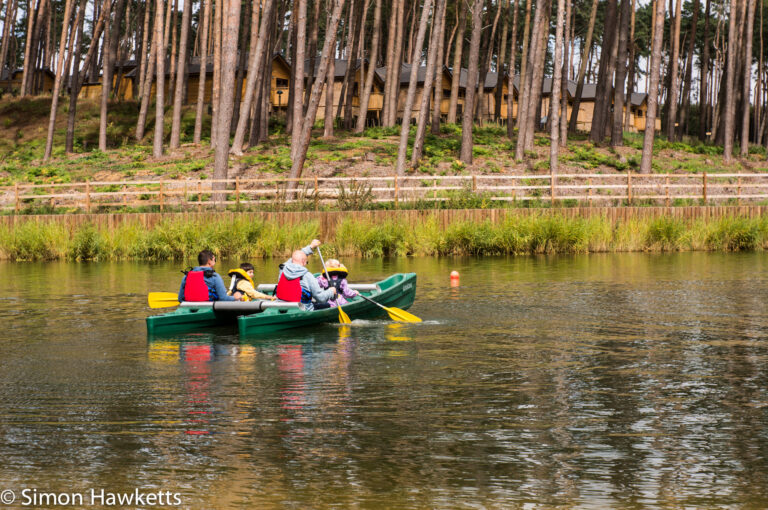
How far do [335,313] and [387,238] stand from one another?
41.7 ft

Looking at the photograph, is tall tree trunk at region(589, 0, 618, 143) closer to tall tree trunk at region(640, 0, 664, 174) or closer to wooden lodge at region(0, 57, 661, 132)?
wooden lodge at region(0, 57, 661, 132)

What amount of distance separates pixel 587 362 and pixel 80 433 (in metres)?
5.39

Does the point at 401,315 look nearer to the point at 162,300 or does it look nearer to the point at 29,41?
the point at 162,300

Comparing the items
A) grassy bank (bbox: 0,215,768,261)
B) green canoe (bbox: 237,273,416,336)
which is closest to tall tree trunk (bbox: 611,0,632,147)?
grassy bank (bbox: 0,215,768,261)

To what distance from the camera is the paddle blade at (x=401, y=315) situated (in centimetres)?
1373

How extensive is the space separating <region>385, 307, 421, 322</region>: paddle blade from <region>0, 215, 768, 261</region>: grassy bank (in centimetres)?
1151

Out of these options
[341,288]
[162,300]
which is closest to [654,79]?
[341,288]

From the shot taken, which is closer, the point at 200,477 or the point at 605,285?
the point at 200,477

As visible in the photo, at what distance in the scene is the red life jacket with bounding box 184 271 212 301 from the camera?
1320cm

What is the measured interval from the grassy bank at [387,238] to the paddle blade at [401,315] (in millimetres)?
11514

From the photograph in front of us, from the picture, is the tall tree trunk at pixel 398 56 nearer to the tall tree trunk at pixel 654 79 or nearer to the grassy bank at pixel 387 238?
the tall tree trunk at pixel 654 79

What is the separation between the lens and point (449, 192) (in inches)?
1176

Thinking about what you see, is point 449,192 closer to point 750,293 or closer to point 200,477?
point 750,293

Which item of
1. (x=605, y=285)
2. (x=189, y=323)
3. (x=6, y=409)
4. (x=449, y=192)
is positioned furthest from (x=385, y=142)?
(x=6, y=409)
